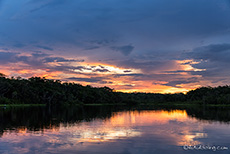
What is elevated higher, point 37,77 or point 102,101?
point 37,77

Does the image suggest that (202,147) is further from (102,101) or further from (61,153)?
(102,101)

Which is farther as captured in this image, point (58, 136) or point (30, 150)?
point (58, 136)

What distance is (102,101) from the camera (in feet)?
643

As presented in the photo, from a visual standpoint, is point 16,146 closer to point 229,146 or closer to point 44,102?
point 229,146

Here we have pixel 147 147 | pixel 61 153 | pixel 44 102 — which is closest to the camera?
pixel 61 153

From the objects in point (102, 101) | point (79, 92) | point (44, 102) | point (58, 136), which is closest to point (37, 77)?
point (44, 102)

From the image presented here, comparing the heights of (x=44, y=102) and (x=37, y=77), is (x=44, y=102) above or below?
below

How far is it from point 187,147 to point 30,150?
1489 cm

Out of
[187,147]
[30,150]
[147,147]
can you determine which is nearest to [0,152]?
[30,150]

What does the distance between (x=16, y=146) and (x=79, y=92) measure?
160m

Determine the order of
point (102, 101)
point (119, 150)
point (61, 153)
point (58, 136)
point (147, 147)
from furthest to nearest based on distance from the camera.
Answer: point (102, 101) < point (58, 136) < point (147, 147) < point (119, 150) < point (61, 153)

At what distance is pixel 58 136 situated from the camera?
2716cm

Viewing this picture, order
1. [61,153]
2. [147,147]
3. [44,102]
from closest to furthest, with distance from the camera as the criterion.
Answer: [61,153]
[147,147]
[44,102]

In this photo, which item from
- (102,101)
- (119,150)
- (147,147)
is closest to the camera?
(119,150)
